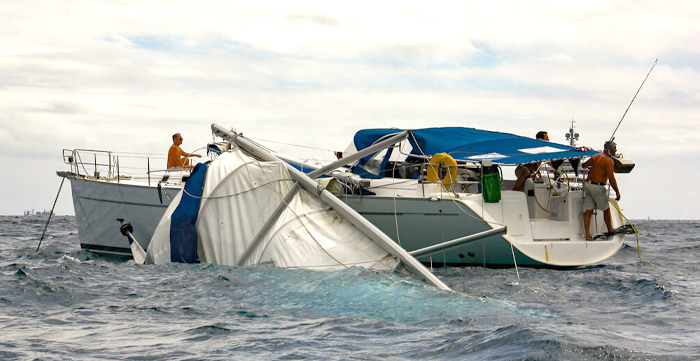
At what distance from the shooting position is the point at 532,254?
1130 cm

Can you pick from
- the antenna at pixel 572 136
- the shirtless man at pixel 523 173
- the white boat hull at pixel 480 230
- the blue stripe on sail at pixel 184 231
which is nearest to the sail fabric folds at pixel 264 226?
the blue stripe on sail at pixel 184 231

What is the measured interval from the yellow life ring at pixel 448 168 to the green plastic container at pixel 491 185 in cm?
60

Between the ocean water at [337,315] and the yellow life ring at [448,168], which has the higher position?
the yellow life ring at [448,168]

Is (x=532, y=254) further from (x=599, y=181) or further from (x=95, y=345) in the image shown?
(x=95, y=345)

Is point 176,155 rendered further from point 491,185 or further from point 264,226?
point 491,185

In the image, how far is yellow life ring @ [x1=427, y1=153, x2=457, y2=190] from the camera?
39.0 feet

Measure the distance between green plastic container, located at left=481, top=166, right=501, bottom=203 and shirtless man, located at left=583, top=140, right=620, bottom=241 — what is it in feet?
6.04

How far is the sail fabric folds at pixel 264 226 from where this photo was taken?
10.3 metres

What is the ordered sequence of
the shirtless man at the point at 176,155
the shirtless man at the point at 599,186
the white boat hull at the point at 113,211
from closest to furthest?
the shirtless man at the point at 599,186 < the white boat hull at the point at 113,211 < the shirtless man at the point at 176,155

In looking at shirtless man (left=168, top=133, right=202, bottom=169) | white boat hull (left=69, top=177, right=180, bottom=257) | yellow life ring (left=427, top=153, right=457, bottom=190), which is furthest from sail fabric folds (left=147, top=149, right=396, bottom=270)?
shirtless man (left=168, top=133, right=202, bottom=169)

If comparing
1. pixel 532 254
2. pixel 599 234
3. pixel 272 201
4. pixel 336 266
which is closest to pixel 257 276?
pixel 336 266

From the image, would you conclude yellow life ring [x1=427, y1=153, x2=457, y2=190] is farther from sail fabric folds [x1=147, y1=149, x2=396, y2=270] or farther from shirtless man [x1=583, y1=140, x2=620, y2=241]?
shirtless man [x1=583, y1=140, x2=620, y2=241]

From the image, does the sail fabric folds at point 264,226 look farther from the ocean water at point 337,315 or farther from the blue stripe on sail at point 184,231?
the ocean water at point 337,315

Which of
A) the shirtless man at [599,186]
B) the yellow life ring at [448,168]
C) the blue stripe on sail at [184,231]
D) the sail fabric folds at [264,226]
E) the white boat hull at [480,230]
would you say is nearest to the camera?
the sail fabric folds at [264,226]
